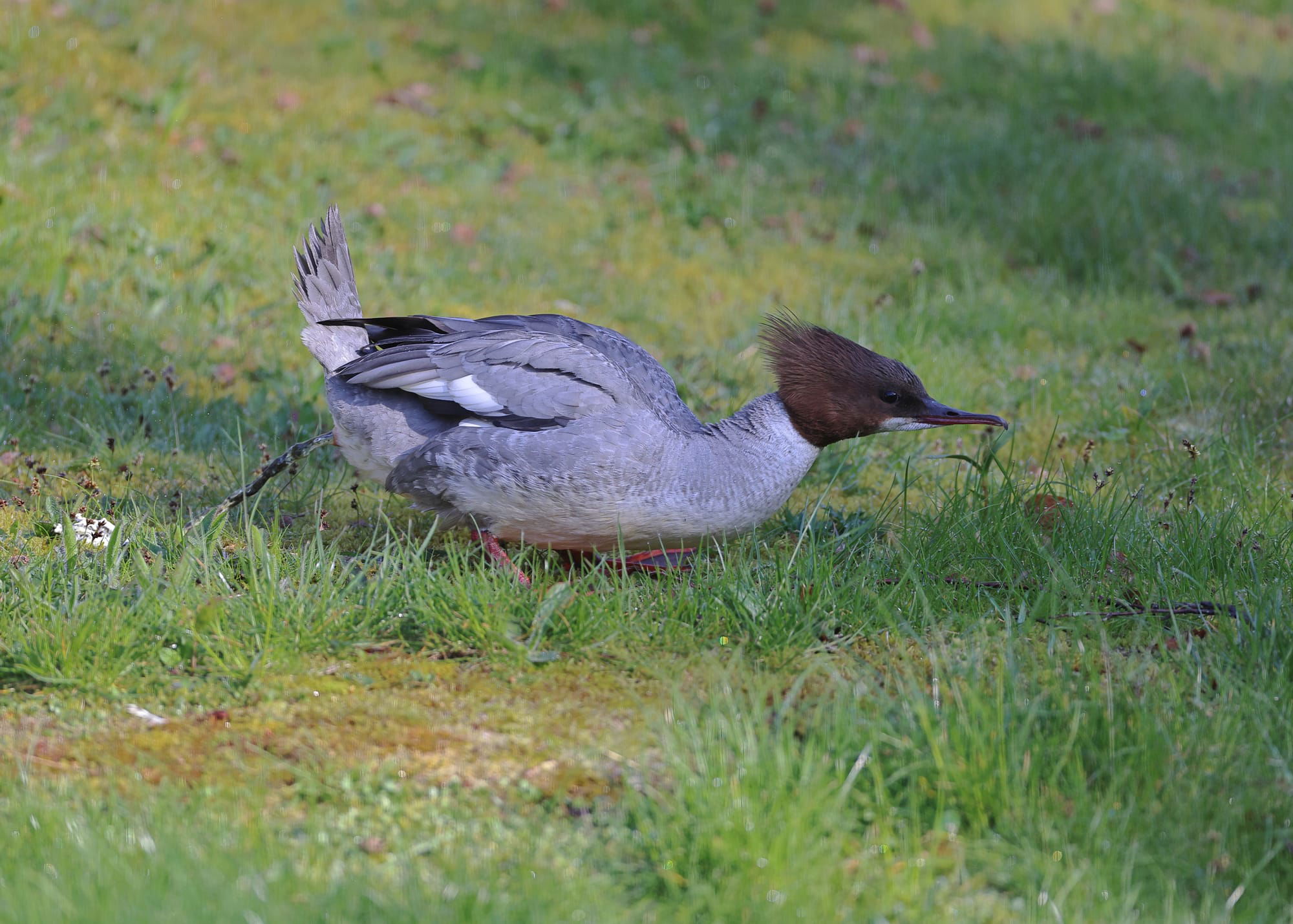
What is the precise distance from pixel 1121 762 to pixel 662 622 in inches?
50.8

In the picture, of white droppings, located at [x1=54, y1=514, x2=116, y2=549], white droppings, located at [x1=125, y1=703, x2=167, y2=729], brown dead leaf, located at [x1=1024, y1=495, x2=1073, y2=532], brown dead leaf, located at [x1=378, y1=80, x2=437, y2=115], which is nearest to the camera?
white droppings, located at [x1=125, y1=703, x2=167, y2=729]

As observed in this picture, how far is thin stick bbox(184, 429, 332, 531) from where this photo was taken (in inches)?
171

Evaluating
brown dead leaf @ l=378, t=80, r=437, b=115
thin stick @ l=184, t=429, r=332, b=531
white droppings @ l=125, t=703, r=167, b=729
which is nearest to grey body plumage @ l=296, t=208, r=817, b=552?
thin stick @ l=184, t=429, r=332, b=531

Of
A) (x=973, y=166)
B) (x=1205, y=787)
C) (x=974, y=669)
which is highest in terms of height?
(x=973, y=166)

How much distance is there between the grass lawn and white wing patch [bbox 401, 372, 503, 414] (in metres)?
0.46

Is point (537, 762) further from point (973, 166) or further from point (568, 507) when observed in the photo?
Result: point (973, 166)

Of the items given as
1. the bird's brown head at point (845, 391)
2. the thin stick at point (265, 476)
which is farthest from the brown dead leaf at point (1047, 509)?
the thin stick at point (265, 476)

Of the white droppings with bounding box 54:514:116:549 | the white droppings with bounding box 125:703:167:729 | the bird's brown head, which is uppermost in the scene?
the bird's brown head

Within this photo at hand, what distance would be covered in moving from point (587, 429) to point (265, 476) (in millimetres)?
1197

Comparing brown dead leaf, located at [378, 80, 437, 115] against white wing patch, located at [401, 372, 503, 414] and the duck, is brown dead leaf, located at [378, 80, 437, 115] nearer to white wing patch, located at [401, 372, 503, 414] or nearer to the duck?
the duck

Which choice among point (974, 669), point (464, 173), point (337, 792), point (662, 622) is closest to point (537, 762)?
point (337, 792)

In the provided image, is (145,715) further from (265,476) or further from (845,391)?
(845,391)

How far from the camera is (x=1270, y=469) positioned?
198 inches

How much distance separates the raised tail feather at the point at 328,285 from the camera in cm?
477
